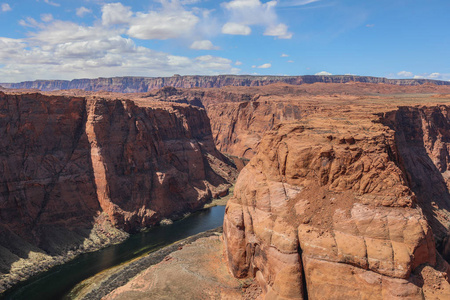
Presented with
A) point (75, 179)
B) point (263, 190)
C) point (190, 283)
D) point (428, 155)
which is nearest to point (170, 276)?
point (190, 283)

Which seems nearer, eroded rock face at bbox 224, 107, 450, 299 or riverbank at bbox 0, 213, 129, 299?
eroded rock face at bbox 224, 107, 450, 299

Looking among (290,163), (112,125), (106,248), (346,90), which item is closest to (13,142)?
(112,125)

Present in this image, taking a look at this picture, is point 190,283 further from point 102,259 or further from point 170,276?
point 102,259

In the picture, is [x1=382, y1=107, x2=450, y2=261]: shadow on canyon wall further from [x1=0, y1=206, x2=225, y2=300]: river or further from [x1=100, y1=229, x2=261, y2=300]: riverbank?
[x1=0, y1=206, x2=225, y2=300]: river

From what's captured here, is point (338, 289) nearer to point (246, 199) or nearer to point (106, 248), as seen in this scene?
point (246, 199)

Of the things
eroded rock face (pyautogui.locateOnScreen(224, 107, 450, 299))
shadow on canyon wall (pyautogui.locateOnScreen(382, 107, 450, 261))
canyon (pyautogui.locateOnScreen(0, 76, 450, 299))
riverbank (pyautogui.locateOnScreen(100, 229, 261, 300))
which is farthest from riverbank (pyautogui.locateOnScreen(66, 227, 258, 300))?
shadow on canyon wall (pyautogui.locateOnScreen(382, 107, 450, 261))

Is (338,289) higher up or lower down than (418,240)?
lower down

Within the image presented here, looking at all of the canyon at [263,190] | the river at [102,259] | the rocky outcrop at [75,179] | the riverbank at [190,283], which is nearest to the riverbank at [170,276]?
the riverbank at [190,283]

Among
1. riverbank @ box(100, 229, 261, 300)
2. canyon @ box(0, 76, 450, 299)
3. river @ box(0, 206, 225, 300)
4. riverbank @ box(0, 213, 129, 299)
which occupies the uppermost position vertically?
canyon @ box(0, 76, 450, 299)
